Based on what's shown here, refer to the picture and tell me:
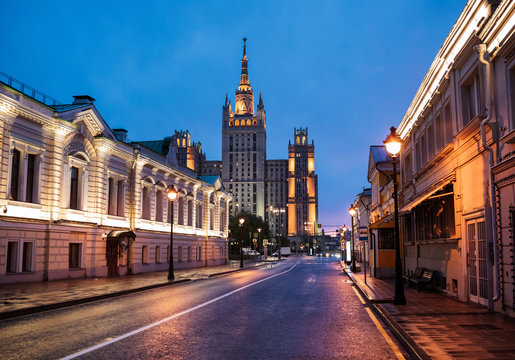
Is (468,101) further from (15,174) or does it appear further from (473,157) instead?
(15,174)

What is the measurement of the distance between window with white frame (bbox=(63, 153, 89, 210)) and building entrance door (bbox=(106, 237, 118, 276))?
3.56 metres

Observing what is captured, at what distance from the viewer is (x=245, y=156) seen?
185 m

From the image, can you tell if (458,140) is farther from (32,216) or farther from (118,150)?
(118,150)

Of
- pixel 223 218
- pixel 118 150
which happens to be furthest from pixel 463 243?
pixel 223 218

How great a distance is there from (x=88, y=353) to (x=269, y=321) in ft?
16.2

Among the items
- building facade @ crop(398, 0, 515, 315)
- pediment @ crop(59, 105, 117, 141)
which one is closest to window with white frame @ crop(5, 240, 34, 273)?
pediment @ crop(59, 105, 117, 141)

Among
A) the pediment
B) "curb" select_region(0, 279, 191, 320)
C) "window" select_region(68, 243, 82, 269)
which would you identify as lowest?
"curb" select_region(0, 279, 191, 320)

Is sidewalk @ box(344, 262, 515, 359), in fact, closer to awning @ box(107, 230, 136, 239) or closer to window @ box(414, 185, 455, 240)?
window @ box(414, 185, 455, 240)

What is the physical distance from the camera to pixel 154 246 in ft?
129

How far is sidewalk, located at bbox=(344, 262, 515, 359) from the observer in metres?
7.64

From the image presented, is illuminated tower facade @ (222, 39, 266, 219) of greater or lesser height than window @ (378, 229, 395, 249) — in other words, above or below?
above

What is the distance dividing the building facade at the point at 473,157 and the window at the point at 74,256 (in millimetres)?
19028

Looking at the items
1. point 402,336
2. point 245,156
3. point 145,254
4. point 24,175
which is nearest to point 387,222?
point 402,336

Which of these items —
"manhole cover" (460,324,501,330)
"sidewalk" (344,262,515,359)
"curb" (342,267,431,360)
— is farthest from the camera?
"manhole cover" (460,324,501,330)
